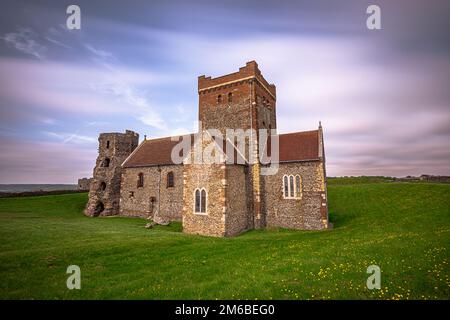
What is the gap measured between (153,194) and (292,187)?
17.6 meters

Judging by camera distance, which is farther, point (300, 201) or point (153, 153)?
point (153, 153)

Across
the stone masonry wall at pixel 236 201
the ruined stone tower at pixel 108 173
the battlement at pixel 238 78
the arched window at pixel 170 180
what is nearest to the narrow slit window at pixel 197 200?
the stone masonry wall at pixel 236 201

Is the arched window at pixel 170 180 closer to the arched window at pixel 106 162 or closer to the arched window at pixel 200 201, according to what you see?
the arched window at pixel 200 201

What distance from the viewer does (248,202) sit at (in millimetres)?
25000

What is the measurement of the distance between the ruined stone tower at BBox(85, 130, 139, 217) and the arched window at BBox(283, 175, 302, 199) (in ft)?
81.7

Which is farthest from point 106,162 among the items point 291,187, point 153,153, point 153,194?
point 291,187

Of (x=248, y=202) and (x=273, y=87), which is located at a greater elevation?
(x=273, y=87)

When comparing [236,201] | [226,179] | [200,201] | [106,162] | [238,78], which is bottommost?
[236,201]

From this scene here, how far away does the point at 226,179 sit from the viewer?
70.0 feet

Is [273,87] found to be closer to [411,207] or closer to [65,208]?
[411,207]

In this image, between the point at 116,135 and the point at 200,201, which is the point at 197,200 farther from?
the point at 116,135
